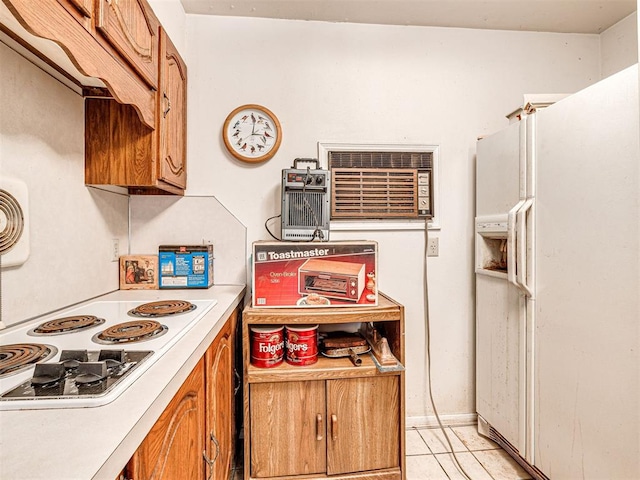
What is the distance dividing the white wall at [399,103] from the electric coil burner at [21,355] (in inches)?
46.1

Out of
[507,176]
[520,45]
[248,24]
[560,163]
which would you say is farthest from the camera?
[520,45]

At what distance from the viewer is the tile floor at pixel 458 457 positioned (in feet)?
5.16

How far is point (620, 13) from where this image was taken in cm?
189

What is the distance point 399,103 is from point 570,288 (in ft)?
4.31

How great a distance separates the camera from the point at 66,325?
1.01 meters

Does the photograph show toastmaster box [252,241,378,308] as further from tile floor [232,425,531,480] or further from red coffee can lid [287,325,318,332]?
tile floor [232,425,531,480]

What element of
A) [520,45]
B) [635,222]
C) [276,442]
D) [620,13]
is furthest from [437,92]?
[276,442]

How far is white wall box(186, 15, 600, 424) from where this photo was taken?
1878 millimetres

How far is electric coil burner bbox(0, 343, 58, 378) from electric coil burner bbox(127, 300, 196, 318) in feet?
1.11

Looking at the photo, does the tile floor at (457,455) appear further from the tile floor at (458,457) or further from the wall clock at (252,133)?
the wall clock at (252,133)

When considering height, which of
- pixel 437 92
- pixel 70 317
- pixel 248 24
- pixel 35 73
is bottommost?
pixel 70 317

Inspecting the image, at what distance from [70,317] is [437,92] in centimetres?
212

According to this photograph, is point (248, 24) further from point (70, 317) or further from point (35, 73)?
point (70, 317)

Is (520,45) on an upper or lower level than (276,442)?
upper
